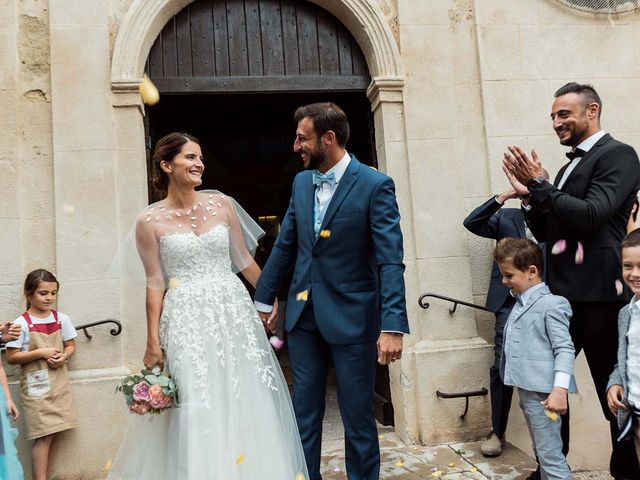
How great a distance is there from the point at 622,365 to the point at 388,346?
3.93ft

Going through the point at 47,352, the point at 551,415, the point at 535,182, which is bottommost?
the point at 551,415

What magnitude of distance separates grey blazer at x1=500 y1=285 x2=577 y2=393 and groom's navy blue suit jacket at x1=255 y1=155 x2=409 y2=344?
2.66 feet

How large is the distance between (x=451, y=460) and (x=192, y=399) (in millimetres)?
2283

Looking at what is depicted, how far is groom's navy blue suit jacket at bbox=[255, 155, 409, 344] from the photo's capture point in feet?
9.63

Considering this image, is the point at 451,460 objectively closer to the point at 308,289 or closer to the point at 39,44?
the point at 308,289

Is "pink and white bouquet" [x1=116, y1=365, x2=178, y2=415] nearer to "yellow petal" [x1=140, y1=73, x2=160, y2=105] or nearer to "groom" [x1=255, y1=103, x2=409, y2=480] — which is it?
"groom" [x1=255, y1=103, x2=409, y2=480]

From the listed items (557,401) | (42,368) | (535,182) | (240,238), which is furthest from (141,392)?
(535,182)

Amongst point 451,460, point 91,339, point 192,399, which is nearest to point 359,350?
point 192,399

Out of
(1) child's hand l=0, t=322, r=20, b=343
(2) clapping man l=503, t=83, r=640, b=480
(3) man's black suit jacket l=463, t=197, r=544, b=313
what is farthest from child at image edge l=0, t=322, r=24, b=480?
(3) man's black suit jacket l=463, t=197, r=544, b=313

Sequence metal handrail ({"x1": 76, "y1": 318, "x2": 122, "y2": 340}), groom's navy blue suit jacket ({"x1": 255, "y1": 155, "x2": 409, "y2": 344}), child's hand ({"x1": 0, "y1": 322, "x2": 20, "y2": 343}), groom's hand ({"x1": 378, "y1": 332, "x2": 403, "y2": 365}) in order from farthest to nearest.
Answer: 1. metal handrail ({"x1": 76, "y1": 318, "x2": 122, "y2": 340})
2. child's hand ({"x1": 0, "y1": 322, "x2": 20, "y2": 343})
3. groom's navy blue suit jacket ({"x1": 255, "y1": 155, "x2": 409, "y2": 344})
4. groom's hand ({"x1": 378, "y1": 332, "x2": 403, "y2": 365})

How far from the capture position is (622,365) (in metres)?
2.81

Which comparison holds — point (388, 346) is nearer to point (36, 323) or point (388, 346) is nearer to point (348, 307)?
point (348, 307)

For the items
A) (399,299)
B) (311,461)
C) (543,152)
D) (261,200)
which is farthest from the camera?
(261,200)

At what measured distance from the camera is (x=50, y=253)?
445 centimetres
